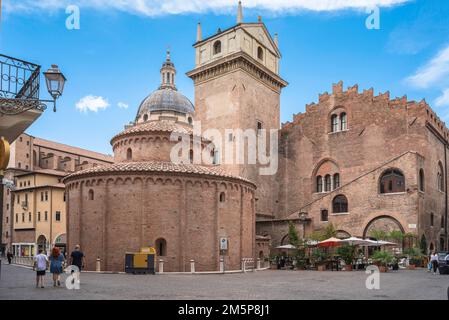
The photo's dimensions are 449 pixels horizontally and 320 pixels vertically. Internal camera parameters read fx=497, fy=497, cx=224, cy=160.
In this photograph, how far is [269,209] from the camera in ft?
148

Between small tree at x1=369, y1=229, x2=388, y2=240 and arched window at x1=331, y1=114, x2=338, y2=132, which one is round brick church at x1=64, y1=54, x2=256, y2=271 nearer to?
small tree at x1=369, y1=229, x2=388, y2=240

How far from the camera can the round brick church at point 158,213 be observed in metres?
28.9

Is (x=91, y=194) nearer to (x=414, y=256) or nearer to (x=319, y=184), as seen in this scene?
(x=414, y=256)

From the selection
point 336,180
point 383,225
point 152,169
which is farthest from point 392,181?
point 152,169

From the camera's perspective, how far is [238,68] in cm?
4325

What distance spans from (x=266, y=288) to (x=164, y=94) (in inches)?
2206

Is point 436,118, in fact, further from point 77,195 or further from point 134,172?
point 77,195

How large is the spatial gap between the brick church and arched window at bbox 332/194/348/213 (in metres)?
0.08

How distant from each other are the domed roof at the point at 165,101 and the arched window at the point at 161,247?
141ft

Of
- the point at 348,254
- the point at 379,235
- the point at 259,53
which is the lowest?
the point at 348,254

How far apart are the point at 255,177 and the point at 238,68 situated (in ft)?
31.6

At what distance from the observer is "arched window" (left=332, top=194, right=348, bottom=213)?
133ft

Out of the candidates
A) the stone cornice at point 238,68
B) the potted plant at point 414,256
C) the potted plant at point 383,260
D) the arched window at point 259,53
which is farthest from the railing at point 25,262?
→ the potted plant at point 414,256
